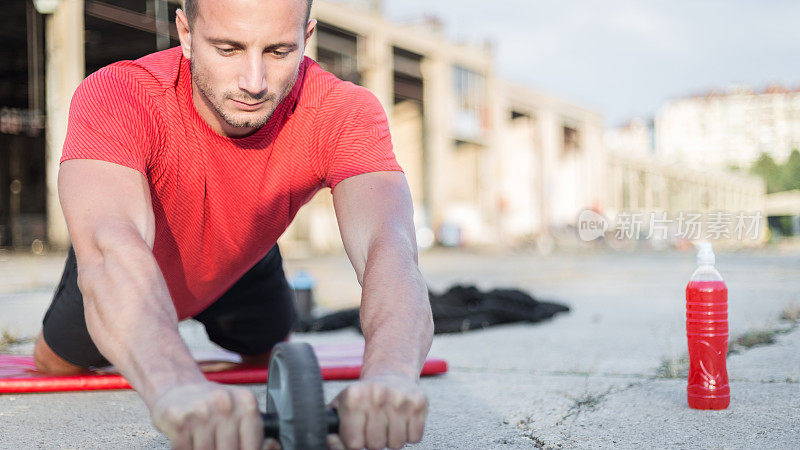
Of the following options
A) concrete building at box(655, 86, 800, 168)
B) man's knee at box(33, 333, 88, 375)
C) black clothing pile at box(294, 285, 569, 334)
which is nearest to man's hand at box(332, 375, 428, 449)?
man's knee at box(33, 333, 88, 375)

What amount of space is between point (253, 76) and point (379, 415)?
0.83 m

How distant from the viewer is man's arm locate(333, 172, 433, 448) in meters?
1.31

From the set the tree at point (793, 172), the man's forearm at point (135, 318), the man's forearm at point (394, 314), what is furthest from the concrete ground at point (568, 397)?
the tree at point (793, 172)

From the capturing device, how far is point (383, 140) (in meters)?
2.04

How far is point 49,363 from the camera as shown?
292 centimetres

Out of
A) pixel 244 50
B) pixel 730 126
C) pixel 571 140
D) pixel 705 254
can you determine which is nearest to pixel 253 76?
pixel 244 50

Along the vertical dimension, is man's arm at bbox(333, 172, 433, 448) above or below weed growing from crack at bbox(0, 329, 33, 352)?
above

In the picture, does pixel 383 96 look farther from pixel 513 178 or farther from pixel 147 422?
pixel 147 422

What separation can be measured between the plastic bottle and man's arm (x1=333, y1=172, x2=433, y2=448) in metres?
0.99

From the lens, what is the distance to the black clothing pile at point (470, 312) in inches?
179

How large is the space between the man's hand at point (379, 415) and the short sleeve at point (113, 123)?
82 cm

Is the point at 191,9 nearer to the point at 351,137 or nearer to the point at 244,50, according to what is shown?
the point at 244,50

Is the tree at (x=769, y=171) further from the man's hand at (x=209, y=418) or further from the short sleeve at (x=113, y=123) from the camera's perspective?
the man's hand at (x=209, y=418)

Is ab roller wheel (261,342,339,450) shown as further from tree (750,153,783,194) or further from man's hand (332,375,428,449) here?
tree (750,153,783,194)
